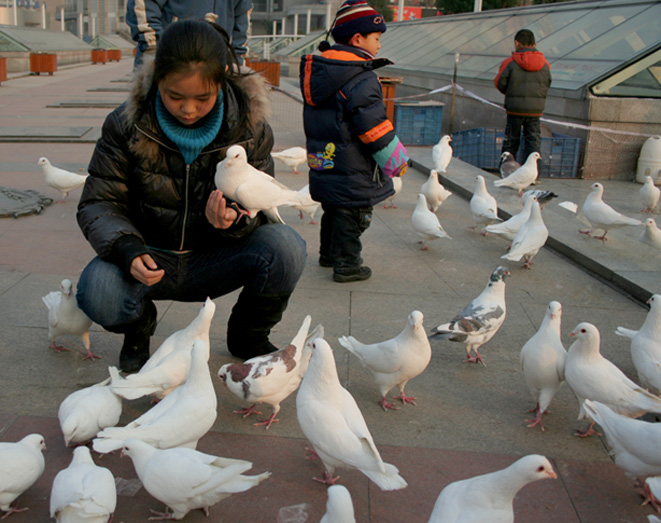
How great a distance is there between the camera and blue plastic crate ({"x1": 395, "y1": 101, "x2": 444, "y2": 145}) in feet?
41.5

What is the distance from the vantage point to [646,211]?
8.40m

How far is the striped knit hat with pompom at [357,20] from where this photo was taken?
5.37 meters

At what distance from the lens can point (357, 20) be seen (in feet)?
17.6

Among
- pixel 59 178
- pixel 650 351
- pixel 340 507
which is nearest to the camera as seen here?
pixel 340 507

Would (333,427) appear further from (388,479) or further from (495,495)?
(495,495)

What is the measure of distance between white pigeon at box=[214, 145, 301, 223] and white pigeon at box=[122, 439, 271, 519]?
144cm

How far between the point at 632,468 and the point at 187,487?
1961 mm

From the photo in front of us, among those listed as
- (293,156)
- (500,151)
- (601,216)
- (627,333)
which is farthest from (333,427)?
(500,151)

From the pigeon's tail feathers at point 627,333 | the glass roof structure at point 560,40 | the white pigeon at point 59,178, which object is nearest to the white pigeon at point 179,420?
the pigeon's tail feathers at point 627,333

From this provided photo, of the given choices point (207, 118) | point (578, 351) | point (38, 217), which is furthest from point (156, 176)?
point (38, 217)

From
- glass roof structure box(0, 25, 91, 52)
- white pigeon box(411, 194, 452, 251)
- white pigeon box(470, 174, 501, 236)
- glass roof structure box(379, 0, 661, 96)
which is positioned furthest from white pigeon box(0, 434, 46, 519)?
glass roof structure box(0, 25, 91, 52)

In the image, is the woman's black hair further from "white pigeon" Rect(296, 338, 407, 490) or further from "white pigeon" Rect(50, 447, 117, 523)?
"white pigeon" Rect(50, 447, 117, 523)

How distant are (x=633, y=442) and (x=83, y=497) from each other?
7.75 ft

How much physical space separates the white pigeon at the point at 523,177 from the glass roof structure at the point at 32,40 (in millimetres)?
27290
